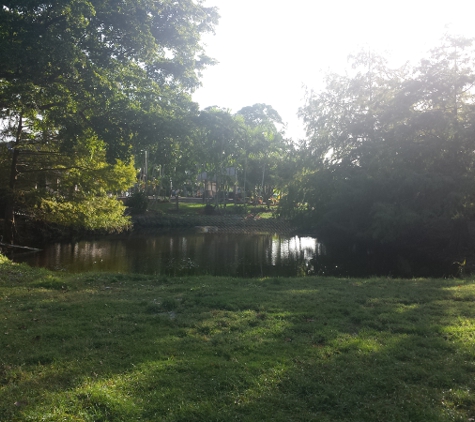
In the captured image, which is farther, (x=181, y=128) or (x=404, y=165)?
(x=404, y=165)

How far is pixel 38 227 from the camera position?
2744 centimetres

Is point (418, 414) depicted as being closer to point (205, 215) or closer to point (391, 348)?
point (391, 348)

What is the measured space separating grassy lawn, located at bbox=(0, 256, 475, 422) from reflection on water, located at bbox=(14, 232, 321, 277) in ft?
29.5

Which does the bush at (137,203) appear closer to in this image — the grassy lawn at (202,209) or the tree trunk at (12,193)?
the grassy lawn at (202,209)

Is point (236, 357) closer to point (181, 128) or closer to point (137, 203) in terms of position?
point (181, 128)

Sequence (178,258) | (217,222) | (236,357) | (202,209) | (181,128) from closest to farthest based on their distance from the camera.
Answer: (236,357)
(181,128)
(178,258)
(217,222)
(202,209)

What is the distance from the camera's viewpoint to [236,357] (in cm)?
541

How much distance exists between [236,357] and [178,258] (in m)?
17.3

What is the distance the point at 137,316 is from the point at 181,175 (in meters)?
48.1

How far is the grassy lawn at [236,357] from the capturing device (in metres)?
4.06

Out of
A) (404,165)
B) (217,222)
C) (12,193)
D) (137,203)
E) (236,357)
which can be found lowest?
(217,222)

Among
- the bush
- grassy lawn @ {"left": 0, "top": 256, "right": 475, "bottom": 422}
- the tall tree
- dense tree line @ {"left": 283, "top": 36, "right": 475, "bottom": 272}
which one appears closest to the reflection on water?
dense tree line @ {"left": 283, "top": 36, "right": 475, "bottom": 272}

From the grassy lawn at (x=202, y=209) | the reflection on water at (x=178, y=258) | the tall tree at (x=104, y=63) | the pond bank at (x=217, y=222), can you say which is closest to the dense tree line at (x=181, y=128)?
the tall tree at (x=104, y=63)

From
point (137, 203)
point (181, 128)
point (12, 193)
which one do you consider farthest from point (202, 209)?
point (181, 128)
